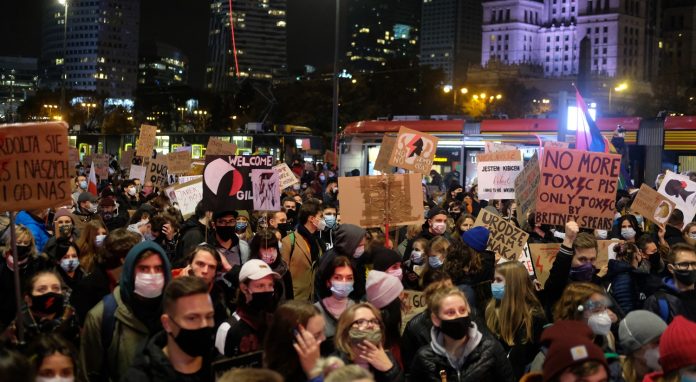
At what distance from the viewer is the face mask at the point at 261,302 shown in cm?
501

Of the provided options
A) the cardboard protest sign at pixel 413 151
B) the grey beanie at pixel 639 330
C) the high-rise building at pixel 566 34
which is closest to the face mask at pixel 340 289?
the grey beanie at pixel 639 330

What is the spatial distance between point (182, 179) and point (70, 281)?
5447mm

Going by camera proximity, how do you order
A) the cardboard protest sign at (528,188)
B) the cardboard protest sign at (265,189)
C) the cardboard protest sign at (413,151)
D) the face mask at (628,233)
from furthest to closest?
the cardboard protest sign at (413,151), the cardboard protest sign at (528,188), the face mask at (628,233), the cardboard protest sign at (265,189)

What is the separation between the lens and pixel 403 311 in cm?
643

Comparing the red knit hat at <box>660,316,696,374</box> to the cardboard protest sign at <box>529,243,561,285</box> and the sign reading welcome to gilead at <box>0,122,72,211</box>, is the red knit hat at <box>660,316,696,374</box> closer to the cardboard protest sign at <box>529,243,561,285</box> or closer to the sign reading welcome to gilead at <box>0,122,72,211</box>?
the cardboard protest sign at <box>529,243,561,285</box>

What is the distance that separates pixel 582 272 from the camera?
644cm

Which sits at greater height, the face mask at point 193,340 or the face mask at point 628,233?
the face mask at point 628,233

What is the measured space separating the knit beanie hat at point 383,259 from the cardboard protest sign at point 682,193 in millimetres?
5837

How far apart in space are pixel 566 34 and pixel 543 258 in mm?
164250

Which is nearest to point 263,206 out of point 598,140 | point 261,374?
point 261,374

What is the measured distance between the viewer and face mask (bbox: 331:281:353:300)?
5.38m

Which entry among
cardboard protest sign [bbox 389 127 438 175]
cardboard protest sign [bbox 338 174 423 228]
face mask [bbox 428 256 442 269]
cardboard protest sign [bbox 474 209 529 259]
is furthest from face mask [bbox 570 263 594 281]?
cardboard protest sign [bbox 389 127 438 175]

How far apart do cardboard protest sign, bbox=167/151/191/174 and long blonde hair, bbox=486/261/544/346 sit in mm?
9775

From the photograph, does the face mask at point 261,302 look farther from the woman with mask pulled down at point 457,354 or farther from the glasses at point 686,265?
the glasses at point 686,265
